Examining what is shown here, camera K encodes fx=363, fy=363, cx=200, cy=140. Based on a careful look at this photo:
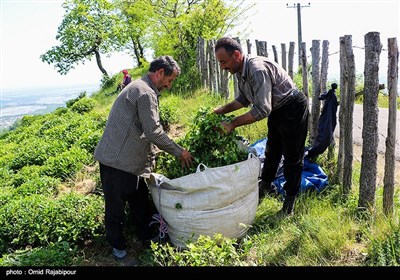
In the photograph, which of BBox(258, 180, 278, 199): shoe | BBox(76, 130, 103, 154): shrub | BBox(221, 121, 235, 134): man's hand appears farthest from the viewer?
BBox(76, 130, 103, 154): shrub

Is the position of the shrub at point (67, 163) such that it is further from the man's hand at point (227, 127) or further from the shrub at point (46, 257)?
the man's hand at point (227, 127)

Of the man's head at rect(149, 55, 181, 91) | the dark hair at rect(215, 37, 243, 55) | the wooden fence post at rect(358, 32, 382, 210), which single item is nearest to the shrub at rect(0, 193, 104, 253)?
the man's head at rect(149, 55, 181, 91)

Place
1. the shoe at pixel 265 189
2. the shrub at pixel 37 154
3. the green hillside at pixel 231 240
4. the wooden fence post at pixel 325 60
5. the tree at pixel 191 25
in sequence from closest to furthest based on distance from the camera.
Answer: the green hillside at pixel 231 240 < the shoe at pixel 265 189 < the wooden fence post at pixel 325 60 < the shrub at pixel 37 154 < the tree at pixel 191 25

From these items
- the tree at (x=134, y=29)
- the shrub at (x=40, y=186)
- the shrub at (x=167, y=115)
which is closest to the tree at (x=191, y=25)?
the tree at (x=134, y=29)

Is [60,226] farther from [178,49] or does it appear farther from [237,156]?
[178,49]

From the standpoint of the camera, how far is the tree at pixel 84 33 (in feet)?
76.1

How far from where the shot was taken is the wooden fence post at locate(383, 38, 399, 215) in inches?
132

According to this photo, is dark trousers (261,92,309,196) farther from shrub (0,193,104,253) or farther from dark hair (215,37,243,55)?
shrub (0,193,104,253)

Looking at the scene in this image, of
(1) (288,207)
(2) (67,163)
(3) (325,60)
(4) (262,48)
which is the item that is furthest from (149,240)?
(4) (262,48)

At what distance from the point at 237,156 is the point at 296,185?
730mm

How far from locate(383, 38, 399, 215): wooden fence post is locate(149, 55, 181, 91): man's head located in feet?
6.56

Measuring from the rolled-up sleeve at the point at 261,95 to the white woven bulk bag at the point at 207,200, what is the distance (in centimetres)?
48

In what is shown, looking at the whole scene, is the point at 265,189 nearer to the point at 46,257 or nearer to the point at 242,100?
the point at 242,100

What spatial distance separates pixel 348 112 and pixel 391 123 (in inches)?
21.6
